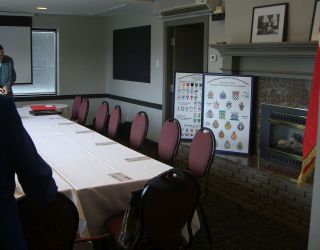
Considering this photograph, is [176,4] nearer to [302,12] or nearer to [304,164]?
[302,12]

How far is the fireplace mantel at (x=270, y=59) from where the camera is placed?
→ 3.71 metres

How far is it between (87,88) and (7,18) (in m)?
2.02

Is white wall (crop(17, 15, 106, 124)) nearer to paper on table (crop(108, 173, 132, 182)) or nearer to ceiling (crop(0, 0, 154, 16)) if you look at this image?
ceiling (crop(0, 0, 154, 16))

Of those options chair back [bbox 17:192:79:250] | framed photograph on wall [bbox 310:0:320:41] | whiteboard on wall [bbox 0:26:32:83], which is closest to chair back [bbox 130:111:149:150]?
framed photograph on wall [bbox 310:0:320:41]

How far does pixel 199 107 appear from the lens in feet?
17.5

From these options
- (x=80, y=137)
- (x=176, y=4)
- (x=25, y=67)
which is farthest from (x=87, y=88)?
(x=80, y=137)

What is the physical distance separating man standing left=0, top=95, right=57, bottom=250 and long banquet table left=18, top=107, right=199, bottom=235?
2.88ft

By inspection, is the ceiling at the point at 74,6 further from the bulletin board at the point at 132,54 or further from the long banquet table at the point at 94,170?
the long banquet table at the point at 94,170

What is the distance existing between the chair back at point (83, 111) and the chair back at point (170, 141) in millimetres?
2145

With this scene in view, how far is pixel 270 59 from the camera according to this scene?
4.28 meters

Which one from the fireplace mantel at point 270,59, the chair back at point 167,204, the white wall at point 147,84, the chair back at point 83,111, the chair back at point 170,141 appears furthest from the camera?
the white wall at point 147,84

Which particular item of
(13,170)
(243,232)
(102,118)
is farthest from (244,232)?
(102,118)

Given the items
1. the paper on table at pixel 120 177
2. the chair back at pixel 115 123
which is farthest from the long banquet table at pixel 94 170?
the chair back at pixel 115 123

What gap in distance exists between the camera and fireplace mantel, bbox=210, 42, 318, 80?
12.2ft
